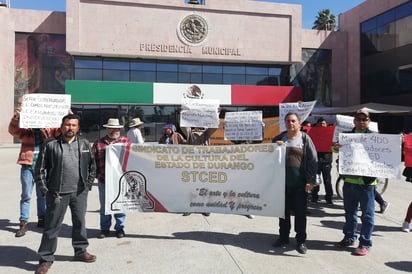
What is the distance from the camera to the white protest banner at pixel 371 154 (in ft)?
15.5

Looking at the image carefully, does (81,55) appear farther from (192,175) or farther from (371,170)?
(371,170)

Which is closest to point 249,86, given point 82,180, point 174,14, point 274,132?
point 174,14

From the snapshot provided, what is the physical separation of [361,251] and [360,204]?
0.65 m

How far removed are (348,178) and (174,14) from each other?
993 inches

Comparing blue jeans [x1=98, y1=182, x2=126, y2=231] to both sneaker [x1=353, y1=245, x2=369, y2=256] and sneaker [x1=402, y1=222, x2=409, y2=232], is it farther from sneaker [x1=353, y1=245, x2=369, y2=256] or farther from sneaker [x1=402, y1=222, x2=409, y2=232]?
sneaker [x1=402, y1=222, x2=409, y2=232]

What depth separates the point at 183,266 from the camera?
410 centimetres

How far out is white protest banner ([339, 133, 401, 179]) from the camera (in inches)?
186

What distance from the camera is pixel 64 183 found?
13.5 feet

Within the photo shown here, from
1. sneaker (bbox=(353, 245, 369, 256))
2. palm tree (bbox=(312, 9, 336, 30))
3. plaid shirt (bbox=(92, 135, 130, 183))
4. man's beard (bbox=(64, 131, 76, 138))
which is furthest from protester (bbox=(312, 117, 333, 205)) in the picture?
palm tree (bbox=(312, 9, 336, 30))

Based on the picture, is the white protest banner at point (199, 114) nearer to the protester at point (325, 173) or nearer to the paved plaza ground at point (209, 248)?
the paved plaza ground at point (209, 248)

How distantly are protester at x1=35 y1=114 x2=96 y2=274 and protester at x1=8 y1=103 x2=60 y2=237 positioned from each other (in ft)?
4.61

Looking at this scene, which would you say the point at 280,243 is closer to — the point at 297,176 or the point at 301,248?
the point at 301,248

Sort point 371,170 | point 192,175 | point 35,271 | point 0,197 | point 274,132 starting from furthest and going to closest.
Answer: point 274,132, point 0,197, point 192,175, point 371,170, point 35,271

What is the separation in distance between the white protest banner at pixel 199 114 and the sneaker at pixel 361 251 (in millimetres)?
3437
